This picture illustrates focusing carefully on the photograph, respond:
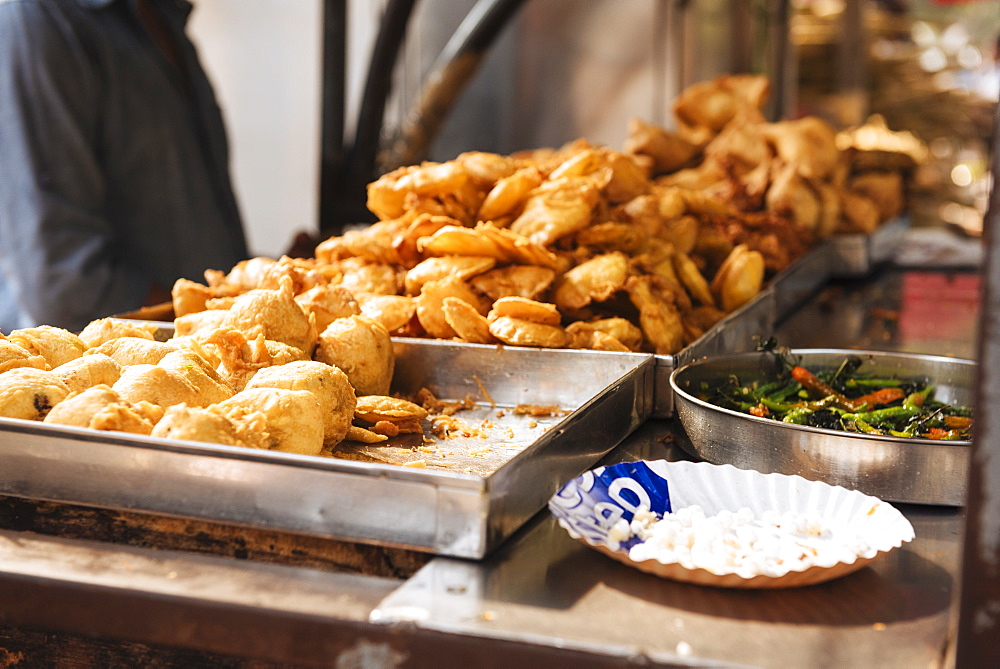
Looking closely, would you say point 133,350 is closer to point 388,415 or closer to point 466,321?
point 388,415

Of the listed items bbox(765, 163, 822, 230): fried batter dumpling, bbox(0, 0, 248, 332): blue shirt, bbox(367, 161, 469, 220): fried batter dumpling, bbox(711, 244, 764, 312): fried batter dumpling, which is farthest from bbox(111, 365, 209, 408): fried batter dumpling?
bbox(765, 163, 822, 230): fried batter dumpling

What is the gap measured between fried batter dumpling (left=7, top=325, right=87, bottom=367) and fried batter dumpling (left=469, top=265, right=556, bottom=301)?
2.76 feet

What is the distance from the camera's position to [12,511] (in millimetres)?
1356

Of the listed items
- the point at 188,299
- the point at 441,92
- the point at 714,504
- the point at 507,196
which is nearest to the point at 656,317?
the point at 507,196

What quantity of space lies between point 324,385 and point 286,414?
0.16 metres

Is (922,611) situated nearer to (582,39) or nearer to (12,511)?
(12,511)

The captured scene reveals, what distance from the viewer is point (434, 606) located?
3.45ft

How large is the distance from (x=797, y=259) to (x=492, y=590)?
2586 millimetres

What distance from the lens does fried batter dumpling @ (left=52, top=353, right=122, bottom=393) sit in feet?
4.72

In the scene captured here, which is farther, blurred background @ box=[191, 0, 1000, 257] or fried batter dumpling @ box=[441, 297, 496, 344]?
blurred background @ box=[191, 0, 1000, 257]

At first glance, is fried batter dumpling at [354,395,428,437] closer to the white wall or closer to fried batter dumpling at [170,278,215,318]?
fried batter dumpling at [170,278,215,318]

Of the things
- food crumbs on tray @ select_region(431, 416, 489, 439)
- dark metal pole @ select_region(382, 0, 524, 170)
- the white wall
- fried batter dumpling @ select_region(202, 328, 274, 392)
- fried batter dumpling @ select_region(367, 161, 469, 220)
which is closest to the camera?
fried batter dumpling @ select_region(202, 328, 274, 392)

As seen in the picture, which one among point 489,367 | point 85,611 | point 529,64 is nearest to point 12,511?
point 85,611

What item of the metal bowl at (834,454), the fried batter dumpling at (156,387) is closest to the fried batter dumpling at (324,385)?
the fried batter dumpling at (156,387)
